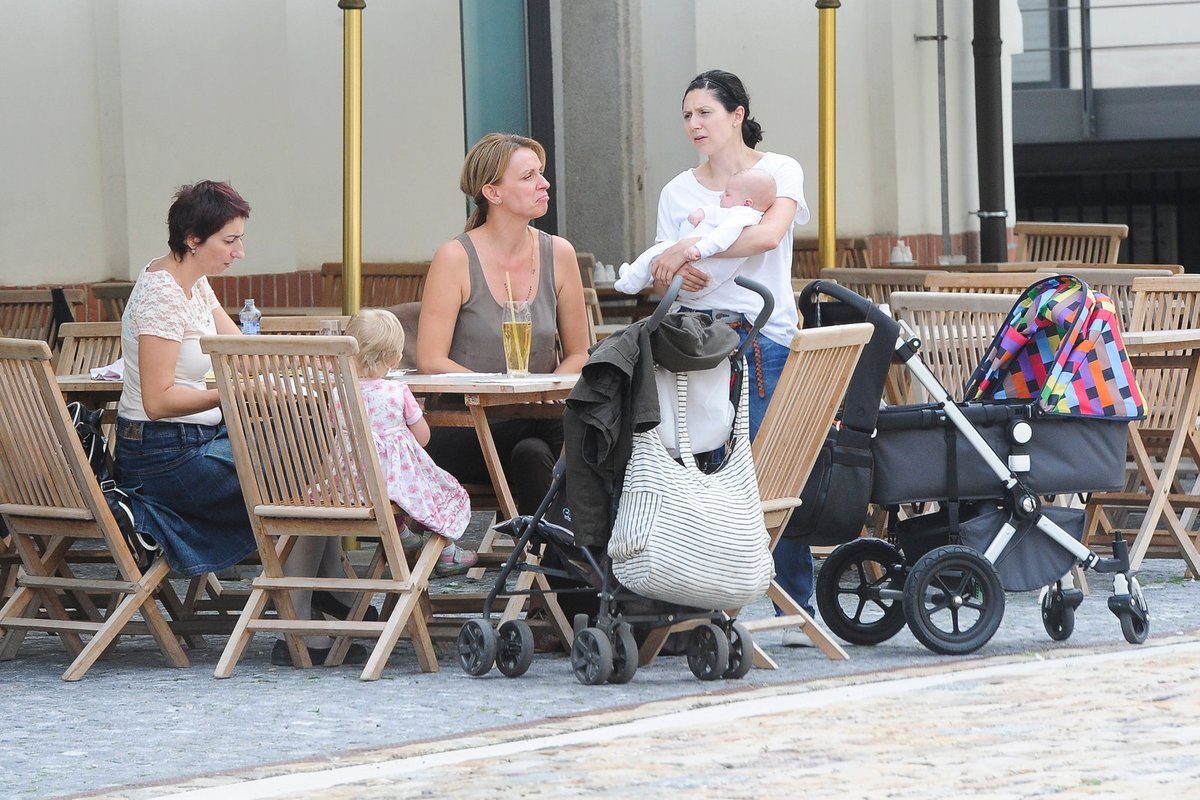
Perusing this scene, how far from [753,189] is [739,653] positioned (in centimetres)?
129

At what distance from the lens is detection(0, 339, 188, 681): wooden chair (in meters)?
5.35

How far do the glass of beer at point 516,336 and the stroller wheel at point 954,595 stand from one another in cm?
117

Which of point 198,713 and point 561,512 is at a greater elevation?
point 561,512

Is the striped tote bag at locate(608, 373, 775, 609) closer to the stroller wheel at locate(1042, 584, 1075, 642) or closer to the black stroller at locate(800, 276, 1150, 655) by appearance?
the black stroller at locate(800, 276, 1150, 655)

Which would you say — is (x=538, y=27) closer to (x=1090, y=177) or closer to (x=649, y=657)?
(x=649, y=657)

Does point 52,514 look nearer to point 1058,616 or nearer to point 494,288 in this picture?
point 494,288

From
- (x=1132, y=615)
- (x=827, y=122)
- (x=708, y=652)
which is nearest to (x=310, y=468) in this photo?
(x=708, y=652)

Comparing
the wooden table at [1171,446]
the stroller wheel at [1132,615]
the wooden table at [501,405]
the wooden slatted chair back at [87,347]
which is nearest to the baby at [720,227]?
the wooden table at [501,405]

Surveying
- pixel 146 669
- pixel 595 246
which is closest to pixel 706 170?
pixel 146 669

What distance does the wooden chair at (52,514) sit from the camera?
17.6ft

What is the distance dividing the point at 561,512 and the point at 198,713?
40.0 inches

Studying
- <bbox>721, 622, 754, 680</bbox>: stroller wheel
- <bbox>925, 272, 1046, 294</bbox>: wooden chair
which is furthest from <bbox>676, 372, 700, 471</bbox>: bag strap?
<bbox>925, 272, 1046, 294</bbox>: wooden chair

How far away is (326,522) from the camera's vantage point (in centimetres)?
529

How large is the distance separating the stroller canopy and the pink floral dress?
5.14 feet
